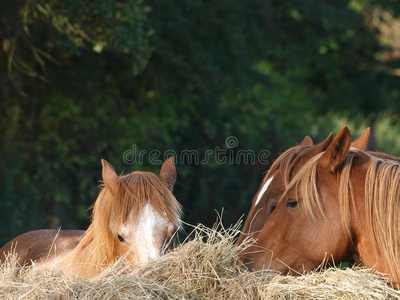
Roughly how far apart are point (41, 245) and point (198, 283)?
209 cm

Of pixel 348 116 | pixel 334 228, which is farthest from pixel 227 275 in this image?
pixel 348 116

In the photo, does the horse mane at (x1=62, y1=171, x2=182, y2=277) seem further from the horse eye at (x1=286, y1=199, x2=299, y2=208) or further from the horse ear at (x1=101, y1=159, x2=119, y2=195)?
the horse eye at (x1=286, y1=199, x2=299, y2=208)

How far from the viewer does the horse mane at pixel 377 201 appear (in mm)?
2432

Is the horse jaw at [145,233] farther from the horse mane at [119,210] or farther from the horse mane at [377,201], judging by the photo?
the horse mane at [377,201]

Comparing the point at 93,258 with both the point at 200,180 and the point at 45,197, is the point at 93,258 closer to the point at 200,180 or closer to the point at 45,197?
the point at 45,197

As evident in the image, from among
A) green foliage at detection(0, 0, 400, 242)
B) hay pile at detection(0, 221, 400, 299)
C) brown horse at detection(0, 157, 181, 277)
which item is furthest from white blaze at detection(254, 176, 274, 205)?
green foliage at detection(0, 0, 400, 242)

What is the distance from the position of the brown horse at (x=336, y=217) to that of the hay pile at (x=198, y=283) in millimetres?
146

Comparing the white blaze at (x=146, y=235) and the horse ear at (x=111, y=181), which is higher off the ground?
the horse ear at (x=111, y=181)

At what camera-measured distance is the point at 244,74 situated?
33.0ft

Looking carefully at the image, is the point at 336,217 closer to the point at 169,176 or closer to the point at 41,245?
the point at 169,176

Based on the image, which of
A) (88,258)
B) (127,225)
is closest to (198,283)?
(127,225)

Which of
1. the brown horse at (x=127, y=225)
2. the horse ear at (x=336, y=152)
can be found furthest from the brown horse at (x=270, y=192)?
the brown horse at (x=127, y=225)

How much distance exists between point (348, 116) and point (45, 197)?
33.0ft

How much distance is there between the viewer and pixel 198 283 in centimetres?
235
